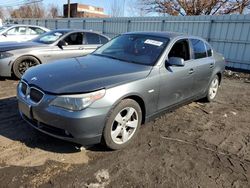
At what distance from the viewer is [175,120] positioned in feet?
15.8

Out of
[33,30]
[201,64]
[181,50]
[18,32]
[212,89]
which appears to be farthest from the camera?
[33,30]

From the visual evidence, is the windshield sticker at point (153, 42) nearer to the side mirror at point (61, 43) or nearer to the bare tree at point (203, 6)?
the side mirror at point (61, 43)

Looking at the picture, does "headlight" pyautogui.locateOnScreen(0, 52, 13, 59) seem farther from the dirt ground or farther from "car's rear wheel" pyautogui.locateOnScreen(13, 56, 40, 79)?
the dirt ground

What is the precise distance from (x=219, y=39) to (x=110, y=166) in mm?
10320

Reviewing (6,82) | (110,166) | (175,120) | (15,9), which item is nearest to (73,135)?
(110,166)

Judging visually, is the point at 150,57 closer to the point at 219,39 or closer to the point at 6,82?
the point at 6,82

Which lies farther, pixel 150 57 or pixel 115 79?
pixel 150 57

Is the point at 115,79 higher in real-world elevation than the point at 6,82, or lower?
higher

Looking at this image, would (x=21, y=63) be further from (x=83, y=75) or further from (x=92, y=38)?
(x=83, y=75)

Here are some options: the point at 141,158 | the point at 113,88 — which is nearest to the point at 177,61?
the point at 113,88

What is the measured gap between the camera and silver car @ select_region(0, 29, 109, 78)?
6.61 m

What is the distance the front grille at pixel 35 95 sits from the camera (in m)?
3.21

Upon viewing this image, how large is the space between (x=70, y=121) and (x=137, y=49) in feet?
6.38

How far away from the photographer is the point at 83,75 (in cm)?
345
